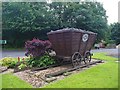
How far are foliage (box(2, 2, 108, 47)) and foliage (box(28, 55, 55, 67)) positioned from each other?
11.9 meters


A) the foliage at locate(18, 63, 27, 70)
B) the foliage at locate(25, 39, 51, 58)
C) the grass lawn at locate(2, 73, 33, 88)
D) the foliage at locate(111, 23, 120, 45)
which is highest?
the foliage at locate(111, 23, 120, 45)

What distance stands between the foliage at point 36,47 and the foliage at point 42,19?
1161 centimetres

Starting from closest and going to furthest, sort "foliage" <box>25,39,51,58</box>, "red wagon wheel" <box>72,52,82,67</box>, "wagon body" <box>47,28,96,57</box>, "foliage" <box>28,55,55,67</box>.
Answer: "wagon body" <box>47,28,96,57</box>
"red wagon wheel" <box>72,52,82,67</box>
"foliage" <box>28,55,55,67</box>
"foliage" <box>25,39,51,58</box>

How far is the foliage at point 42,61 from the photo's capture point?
7.28 m

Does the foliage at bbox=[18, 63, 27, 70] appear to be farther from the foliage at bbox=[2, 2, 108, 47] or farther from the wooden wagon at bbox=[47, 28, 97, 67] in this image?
the foliage at bbox=[2, 2, 108, 47]

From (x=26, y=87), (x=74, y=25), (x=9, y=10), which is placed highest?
(x=9, y=10)

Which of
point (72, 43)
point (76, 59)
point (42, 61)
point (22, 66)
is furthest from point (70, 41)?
point (22, 66)

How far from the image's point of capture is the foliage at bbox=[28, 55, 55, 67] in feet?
23.9

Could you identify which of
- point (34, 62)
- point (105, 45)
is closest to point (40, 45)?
point (34, 62)

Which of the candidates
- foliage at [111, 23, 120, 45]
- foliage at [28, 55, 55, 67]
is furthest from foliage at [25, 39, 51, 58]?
foliage at [111, 23, 120, 45]

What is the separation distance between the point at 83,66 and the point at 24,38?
1542 cm

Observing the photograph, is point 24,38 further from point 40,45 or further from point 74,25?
point 40,45

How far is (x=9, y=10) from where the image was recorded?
795 inches

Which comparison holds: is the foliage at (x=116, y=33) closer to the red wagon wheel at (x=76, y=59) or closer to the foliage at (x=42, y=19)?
the foliage at (x=42, y=19)
